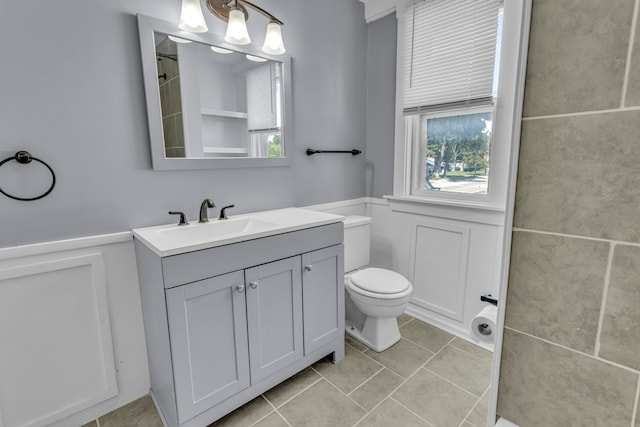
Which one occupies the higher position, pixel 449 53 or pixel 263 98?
pixel 449 53

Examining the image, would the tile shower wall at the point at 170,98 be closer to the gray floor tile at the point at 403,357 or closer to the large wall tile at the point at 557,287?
the large wall tile at the point at 557,287

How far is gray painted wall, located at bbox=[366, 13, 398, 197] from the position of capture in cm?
240

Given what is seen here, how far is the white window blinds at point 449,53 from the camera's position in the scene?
6.15ft

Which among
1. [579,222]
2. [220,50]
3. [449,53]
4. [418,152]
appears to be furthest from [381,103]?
[579,222]

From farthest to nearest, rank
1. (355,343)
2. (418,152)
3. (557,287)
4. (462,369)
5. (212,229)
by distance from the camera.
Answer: (418,152) → (355,343) → (462,369) → (212,229) → (557,287)

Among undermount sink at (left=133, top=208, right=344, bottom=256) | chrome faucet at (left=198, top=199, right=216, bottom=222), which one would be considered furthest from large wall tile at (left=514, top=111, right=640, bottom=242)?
chrome faucet at (left=198, top=199, right=216, bottom=222)

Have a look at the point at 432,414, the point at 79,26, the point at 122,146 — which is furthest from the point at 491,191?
the point at 79,26

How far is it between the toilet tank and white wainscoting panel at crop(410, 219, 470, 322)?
382mm

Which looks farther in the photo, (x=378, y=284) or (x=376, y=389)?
(x=378, y=284)

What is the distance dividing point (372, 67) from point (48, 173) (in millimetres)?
2200

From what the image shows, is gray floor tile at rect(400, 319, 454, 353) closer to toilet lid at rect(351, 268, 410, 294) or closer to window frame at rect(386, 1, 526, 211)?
toilet lid at rect(351, 268, 410, 294)

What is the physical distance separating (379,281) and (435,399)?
0.69 metres

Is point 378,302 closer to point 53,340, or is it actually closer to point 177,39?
point 53,340

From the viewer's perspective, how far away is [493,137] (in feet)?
6.27
